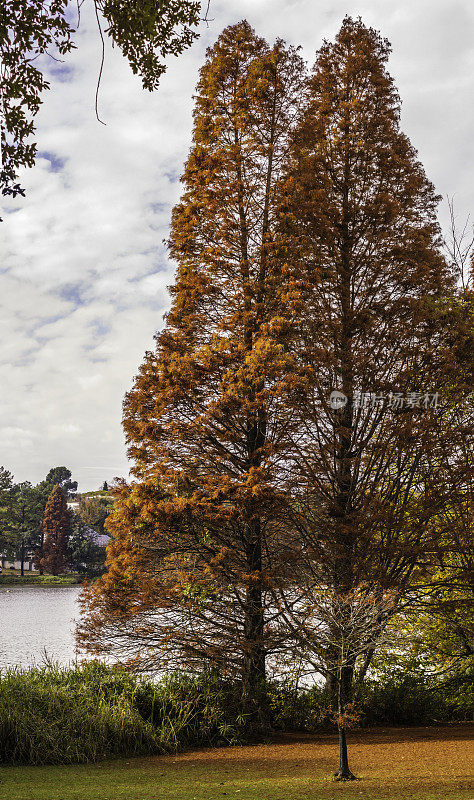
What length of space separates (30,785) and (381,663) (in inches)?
294

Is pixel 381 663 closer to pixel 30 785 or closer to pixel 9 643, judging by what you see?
pixel 30 785

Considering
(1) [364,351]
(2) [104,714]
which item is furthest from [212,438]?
(2) [104,714]

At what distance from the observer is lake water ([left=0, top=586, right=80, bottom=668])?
1827 cm

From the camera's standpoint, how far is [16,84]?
5488 millimetres

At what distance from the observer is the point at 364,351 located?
12203mm

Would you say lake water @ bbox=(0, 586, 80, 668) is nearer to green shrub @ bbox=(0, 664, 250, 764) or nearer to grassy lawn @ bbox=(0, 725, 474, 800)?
green shrub @ bbox=(0, 664, 250, 764)

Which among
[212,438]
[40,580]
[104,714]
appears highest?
[212,438]

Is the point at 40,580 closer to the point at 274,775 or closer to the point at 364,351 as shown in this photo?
the point at 364,351

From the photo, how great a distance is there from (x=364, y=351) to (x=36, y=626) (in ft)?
61.3

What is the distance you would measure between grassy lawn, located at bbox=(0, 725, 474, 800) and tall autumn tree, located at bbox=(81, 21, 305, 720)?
5.38ft

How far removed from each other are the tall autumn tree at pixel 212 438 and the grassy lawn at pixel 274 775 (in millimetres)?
1640

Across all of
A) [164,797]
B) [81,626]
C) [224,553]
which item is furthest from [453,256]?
[164,797]

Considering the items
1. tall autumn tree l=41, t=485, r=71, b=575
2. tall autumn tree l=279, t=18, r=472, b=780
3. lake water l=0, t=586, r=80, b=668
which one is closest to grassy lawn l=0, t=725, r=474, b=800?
tall autumn tree l=279, t=18, r=472, b=780

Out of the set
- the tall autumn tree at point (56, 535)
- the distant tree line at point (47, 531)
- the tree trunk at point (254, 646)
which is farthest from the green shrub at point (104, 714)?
the tall autumn tree at point (56, 535)
